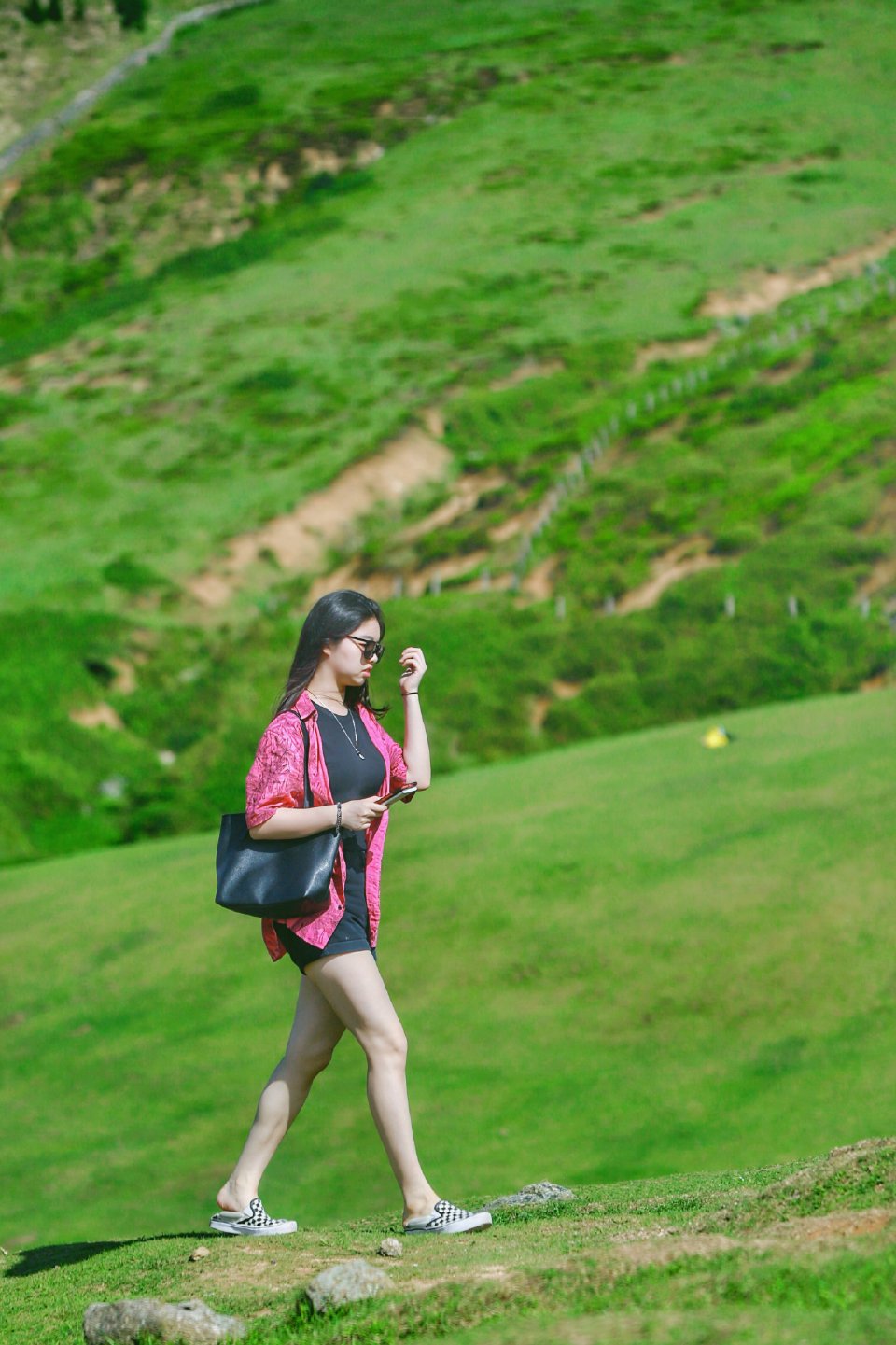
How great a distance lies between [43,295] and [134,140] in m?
9.98

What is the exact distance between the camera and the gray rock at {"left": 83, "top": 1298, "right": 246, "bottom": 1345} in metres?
3.84

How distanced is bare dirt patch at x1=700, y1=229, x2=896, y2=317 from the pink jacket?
39636 mm

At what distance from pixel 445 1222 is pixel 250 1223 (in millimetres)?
675

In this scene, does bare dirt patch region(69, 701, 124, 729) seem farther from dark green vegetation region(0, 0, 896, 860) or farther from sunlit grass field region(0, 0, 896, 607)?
sunlit grass field region(0, 0, 896, 607)

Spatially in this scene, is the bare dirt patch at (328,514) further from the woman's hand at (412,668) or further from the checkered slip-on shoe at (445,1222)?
the checkered slip-on shoe at (445,1222)

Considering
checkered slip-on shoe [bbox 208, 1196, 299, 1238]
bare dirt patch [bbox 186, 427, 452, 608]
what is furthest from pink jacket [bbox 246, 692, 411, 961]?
bare dirt patch [bbox 186, 427, 452, 608]

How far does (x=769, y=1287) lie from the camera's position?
3484mm

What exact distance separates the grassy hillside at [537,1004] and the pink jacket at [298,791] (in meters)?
3.22

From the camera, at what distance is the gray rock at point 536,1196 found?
627 cm

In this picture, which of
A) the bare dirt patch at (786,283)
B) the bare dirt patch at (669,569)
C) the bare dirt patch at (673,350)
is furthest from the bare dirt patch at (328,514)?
the bare dirt patch at (786,283)

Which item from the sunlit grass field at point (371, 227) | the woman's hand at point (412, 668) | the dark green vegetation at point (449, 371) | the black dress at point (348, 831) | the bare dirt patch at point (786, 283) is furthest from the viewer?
the bare dirt patch at point (786, 283)

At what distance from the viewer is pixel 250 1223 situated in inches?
207

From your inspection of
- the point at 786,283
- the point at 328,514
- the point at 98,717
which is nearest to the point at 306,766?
the point at 98,717

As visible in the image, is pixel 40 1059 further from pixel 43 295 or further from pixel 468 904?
pixel 43 295
